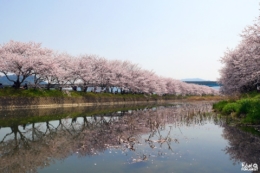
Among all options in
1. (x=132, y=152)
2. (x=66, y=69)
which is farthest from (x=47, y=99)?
(x=132, y=152)

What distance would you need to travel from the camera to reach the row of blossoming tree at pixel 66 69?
42844mm

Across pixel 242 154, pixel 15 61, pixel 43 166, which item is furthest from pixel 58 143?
pixel 15 61

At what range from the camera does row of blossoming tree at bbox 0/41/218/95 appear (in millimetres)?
42844

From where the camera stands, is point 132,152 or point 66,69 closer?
point 132,152

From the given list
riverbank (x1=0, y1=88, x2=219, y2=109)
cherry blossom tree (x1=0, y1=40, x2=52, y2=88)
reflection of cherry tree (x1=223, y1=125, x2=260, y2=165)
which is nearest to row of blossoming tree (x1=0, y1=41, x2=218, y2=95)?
cherry blossom tree (x1=0, y1=40, x2=52, y2=88)

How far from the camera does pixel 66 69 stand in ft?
196

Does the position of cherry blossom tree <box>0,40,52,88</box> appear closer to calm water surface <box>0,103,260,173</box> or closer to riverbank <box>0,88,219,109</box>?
riverbank <box>0,88,219,109</box>

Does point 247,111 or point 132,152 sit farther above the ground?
point 247,111

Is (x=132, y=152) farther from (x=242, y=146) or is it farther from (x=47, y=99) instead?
(x=47, y=99)

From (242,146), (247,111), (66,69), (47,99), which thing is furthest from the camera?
(66,69)

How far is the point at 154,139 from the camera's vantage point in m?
14.5

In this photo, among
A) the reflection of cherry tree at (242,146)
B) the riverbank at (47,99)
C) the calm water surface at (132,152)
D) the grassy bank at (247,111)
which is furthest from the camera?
the riverbank at (47,99)

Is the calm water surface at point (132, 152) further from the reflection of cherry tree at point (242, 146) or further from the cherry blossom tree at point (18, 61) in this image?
the cherry blossom tree at point (18, 61)

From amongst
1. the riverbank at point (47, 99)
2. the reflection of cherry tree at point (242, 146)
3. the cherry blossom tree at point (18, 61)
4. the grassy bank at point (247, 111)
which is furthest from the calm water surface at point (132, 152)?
the cherry blossom tree at point (18, 61)
